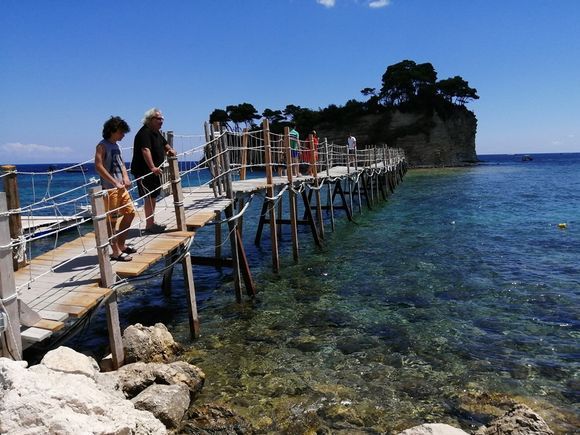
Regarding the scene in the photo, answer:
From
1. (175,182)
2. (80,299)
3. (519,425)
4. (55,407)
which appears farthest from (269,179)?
(55,407)

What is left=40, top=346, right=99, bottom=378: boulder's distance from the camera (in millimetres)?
4277

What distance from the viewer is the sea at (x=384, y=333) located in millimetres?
5668

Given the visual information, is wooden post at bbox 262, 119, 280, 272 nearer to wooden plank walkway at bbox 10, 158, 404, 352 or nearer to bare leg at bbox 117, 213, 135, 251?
wooden plank walkway at bbox 10, 158, 404, 352

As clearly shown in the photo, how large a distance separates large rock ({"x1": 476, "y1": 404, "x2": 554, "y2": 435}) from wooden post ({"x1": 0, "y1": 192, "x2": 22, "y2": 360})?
4.60 m

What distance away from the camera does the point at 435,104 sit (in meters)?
74.4

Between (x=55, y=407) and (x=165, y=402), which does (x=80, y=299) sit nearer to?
(x=165, y=402)

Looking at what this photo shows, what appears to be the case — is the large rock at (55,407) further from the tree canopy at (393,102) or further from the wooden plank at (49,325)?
the tree canopy at (393,102)

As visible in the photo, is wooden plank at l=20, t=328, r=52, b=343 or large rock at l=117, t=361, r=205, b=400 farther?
large rock at l=117, t=361, r=205, b=400

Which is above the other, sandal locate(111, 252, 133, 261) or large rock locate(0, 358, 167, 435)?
sandal locate(111, 252, 133, 261)

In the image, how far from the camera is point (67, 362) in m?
4.39

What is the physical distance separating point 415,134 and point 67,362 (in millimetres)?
73426

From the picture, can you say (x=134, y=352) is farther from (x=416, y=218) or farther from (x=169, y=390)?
(x=416, y=218)

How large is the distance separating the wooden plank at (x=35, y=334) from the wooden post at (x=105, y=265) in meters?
0.93

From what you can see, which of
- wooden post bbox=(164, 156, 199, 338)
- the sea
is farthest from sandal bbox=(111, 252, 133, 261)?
wooden post bbox=(164, 156, 199, 338)
